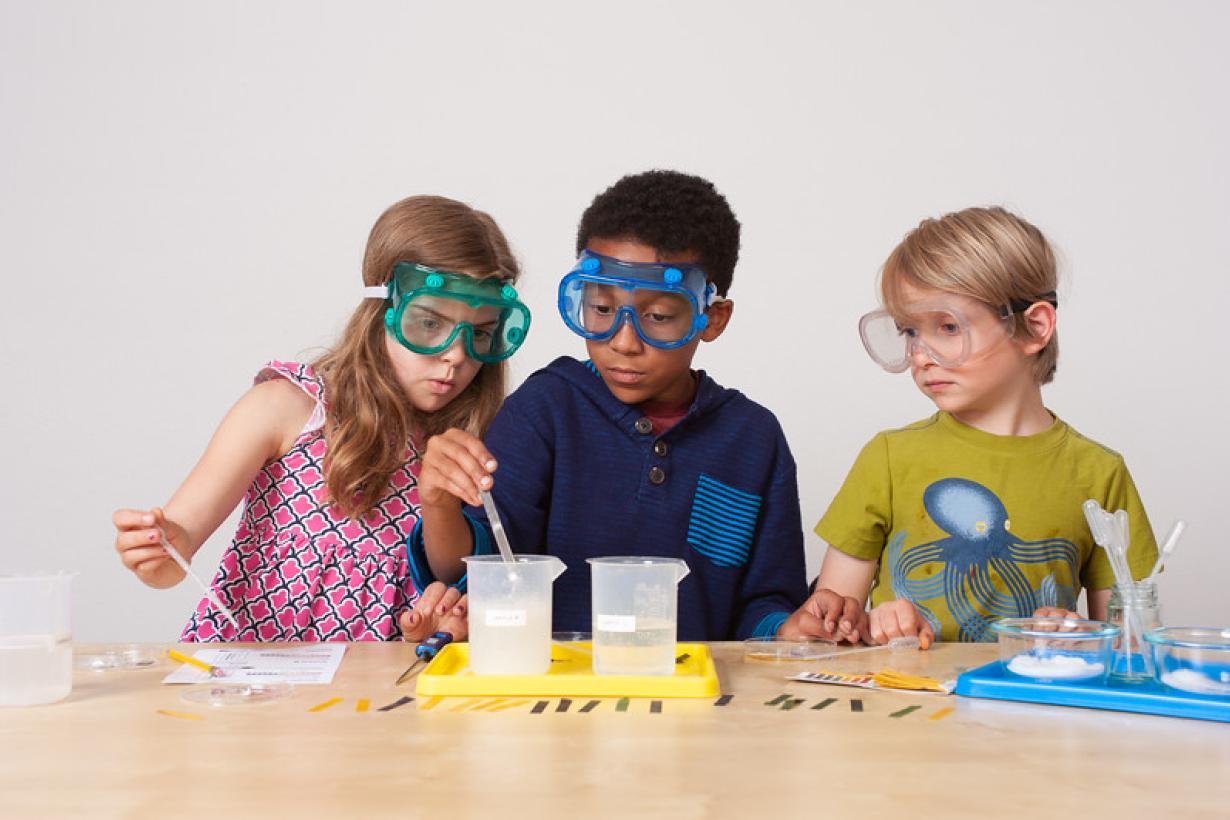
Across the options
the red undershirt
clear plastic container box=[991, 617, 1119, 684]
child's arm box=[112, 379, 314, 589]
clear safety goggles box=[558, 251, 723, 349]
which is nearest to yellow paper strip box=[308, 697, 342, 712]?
child's arm box=[112, 379, 314, 589]

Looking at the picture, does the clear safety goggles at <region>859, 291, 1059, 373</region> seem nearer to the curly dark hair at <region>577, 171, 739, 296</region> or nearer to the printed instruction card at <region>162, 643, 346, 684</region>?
the curly dark hair at <region>577, 171, 739, 296</region>

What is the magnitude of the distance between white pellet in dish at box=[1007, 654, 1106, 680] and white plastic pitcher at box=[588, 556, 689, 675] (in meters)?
0.45

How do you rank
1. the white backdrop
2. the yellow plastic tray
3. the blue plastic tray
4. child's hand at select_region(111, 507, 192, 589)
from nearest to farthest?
A: the blue plastic tray
the yellow plastic tray
child's hand at select_region(111, 507, 192, 589)
the white backdrop

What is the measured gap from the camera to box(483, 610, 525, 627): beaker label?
1646 millimetres

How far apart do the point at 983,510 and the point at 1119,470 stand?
0.91ft

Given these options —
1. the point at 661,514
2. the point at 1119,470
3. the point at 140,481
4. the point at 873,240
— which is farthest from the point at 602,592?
the point at 140,481

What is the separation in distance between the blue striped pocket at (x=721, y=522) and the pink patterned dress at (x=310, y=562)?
58cm

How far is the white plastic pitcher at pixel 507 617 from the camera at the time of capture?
5.40 ft

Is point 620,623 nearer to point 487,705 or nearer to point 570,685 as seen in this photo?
point 570,685

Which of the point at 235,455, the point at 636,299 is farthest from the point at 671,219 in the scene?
the point at 235,455

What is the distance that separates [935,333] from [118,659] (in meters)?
1.55

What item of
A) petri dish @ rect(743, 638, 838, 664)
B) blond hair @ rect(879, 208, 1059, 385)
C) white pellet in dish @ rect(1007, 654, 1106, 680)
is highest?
blond hair @ rect(879, 208, 1059, 385)

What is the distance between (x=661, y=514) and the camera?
2479mm

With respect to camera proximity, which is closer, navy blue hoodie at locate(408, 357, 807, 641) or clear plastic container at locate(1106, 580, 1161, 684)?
Result: clear plastic container at locate(1106, 580, 1161, 684)
